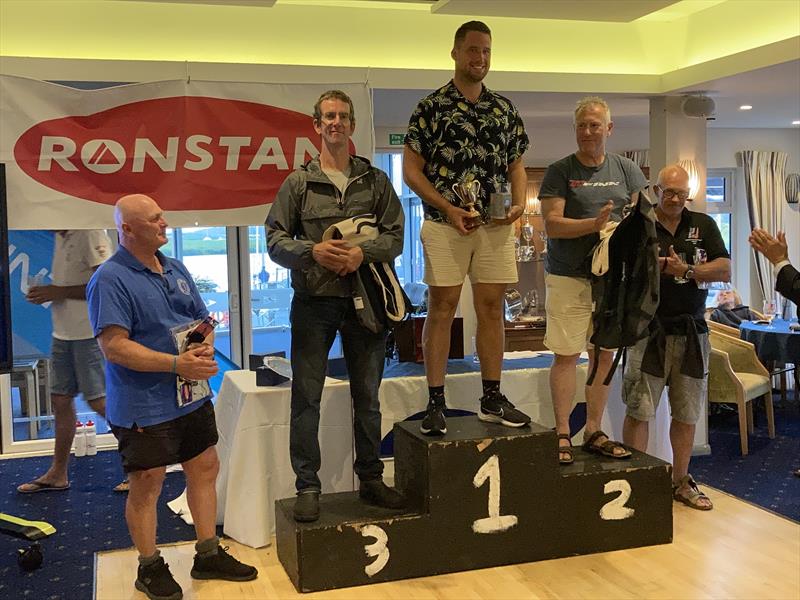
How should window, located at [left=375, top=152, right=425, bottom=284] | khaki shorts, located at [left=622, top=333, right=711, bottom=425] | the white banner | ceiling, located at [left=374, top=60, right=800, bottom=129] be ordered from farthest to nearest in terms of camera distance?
window, located at [left=375, top=152, right=425, bottom=284] < ceiling, located at [left=374, top=60, right=800, bottom=129] < the white banner < khaki shorts, located at [left=622, top=333, right=711, bottom=425]

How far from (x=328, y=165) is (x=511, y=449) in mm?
1387

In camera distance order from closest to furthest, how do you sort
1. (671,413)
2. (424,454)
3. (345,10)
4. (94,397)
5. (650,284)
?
(424,454), (650,284), (671,413), (94,397), (345,10)

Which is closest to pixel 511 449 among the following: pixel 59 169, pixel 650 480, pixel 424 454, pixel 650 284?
pixel 424 454

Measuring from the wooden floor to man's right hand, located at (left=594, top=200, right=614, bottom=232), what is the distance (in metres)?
1.43

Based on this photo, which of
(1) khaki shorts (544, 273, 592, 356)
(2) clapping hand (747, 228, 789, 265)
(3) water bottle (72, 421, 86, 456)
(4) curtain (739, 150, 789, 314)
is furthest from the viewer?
(4) curtain (739, 150, 789, 314)

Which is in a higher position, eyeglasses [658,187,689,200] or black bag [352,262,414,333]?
eyeglasses [658,187,689,200]

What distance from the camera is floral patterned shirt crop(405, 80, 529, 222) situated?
11.2 ft

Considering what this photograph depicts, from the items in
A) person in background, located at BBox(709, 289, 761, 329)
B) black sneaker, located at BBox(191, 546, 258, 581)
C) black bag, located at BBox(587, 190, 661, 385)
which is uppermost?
black bag, located at BBox(587, 190, 661, 385)

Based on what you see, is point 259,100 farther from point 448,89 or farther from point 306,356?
point 306,356

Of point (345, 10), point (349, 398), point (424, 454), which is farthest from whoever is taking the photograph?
point (345, 10)

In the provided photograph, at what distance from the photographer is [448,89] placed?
346cm

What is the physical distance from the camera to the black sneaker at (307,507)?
3.27 meters

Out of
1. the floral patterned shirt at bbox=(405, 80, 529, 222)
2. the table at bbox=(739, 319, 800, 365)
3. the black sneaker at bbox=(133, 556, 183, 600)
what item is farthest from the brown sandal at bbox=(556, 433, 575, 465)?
the table at bbox=(739, 319, 800, 365)

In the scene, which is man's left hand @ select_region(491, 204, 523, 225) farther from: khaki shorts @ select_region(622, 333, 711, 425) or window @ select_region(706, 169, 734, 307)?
window @ select_region(706, 169, 734, 307)
